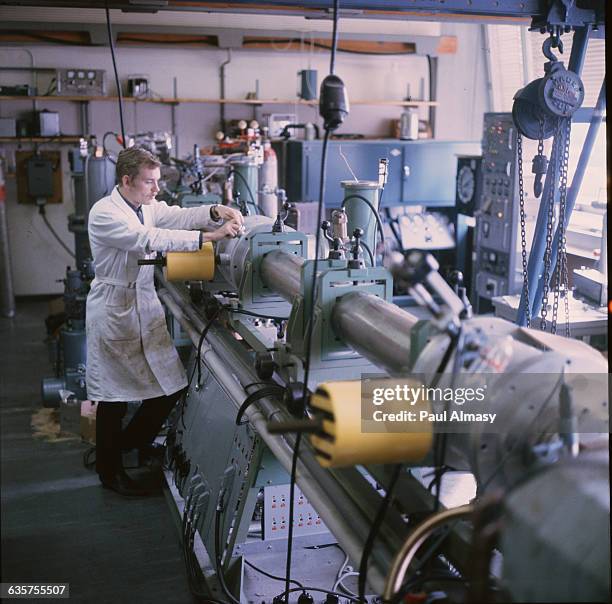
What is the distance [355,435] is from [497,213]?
438 centimetres

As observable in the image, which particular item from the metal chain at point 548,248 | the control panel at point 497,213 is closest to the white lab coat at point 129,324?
the metal chain at point 548,248

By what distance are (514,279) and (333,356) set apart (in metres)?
3.69

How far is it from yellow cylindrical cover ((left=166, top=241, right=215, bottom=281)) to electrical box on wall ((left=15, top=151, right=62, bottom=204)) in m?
4.55

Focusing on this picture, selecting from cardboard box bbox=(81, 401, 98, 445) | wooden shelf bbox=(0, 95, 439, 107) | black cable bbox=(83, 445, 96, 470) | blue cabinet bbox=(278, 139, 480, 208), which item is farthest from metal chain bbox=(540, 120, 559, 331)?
wooden shelf bbox=(0, 95, 439, 107)

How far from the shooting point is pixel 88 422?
367cm

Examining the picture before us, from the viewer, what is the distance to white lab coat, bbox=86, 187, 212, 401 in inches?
118

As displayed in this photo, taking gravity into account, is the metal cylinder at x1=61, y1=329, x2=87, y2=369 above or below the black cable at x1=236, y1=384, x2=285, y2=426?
below

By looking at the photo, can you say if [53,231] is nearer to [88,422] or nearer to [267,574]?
[88,422]

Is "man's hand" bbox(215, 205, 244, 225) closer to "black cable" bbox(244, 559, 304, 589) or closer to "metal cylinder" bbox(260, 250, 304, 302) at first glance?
"metal cylinder" bbox(260, 250, 304, 302)

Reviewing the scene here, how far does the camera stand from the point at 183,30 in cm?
650

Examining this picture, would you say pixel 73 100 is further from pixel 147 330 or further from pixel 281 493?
pixel 281 493

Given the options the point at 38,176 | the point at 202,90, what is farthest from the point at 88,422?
the point at 202,90

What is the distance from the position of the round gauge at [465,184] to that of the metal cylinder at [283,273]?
13.6 feet

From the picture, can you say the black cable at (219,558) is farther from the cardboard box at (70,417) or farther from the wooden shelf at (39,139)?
the wooden shelf at (39,139)
